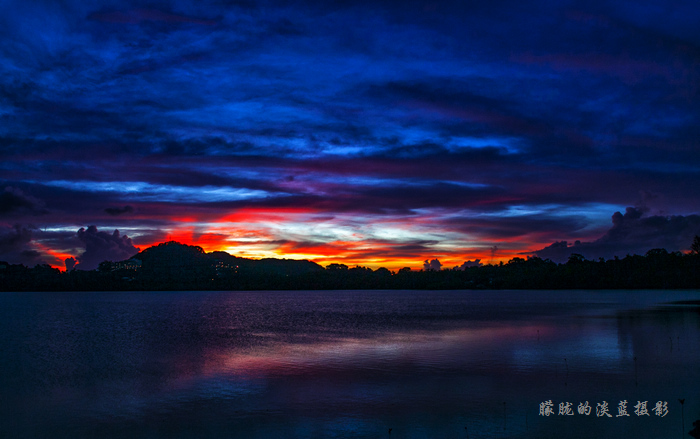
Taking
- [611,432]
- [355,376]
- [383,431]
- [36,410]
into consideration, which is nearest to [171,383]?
[36,410]

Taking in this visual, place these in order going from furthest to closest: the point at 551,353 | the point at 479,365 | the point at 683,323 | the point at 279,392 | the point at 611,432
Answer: the point at 683,323 → the point at 551,353 → the point at 479,365 → the point at 279,392 → the point at 611,432

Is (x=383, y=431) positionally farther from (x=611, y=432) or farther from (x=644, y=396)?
(x=644, y=396)

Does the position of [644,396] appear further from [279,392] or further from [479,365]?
[279,392]

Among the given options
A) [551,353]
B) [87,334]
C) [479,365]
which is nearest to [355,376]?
[479,365]

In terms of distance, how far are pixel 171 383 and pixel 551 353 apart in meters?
30.3

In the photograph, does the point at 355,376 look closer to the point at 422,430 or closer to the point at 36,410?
the point at 422,430

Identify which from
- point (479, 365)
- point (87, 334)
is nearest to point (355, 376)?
point (479, 365)

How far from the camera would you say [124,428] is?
876 inches

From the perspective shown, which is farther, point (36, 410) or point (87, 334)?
point (87, 334)

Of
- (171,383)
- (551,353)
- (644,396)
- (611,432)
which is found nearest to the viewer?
(611,432)

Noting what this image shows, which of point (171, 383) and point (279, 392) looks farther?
point (171, 383)

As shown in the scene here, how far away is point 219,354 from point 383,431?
27.8 m

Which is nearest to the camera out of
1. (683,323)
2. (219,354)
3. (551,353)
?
(551,353)

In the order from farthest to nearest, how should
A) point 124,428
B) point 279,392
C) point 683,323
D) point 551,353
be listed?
point 683,323
point 551,353
point 279,392
point 124,428
